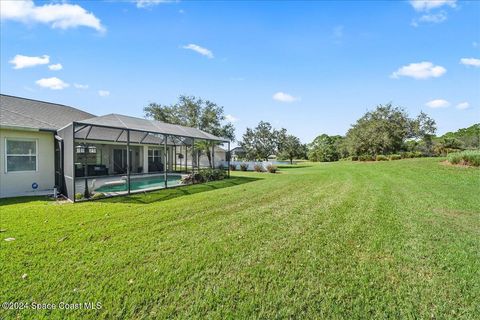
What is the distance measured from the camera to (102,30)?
1040 cm

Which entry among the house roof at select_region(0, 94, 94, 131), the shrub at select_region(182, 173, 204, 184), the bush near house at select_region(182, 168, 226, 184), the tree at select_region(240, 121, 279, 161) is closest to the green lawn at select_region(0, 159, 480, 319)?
the house roof at select_region(0, 94, 94, 131)

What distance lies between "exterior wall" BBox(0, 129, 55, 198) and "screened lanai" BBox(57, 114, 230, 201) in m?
0.77

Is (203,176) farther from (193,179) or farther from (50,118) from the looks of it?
(50,118)

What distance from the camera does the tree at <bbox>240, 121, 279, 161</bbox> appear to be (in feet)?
120

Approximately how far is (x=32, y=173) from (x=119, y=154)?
8.95 meters

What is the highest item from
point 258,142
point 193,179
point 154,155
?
point 258,142

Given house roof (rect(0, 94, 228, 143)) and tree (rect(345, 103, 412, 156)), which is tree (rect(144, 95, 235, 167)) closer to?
house roof (rect(0, 94, 228, 143))

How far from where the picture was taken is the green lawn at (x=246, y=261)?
2.60m

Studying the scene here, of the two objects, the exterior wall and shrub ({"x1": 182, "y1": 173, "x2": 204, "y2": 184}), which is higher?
the exterior wall

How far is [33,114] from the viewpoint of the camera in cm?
1151

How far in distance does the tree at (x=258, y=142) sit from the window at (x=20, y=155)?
28090mm

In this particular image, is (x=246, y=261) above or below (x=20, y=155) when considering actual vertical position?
below

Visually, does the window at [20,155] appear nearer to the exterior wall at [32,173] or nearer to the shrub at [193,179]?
the exterior wall at [32,173]

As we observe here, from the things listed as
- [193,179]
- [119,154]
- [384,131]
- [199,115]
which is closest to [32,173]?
[193,179]
